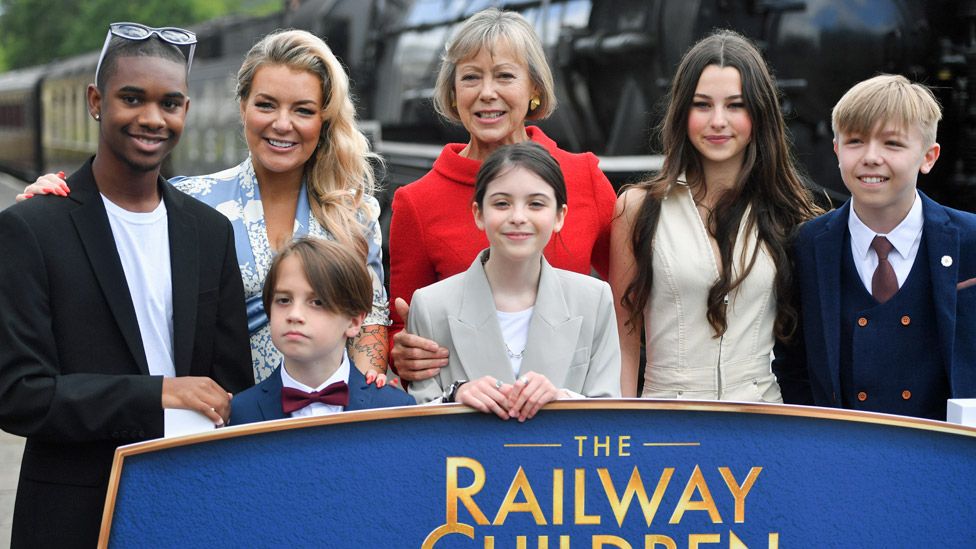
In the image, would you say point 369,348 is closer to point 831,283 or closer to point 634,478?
point 634,478

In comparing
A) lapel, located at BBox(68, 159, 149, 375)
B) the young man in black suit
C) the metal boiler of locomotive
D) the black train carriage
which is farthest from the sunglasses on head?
the black train carriage

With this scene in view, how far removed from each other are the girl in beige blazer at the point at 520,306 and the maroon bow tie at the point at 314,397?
9.3 inches

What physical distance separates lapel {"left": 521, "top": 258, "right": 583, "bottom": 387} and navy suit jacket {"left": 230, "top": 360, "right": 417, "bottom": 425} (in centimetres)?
28

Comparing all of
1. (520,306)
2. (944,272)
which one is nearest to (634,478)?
(520,306)

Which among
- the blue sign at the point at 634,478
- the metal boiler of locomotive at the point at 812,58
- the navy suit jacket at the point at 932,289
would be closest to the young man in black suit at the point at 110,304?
the blue sign at the point at 634,478

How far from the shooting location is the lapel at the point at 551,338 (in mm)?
2541

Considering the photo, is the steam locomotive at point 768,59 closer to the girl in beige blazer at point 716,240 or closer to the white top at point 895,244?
the girl in beige blazer at point 716,240

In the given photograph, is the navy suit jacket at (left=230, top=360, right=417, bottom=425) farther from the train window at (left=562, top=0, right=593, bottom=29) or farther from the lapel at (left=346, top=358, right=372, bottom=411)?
the train window at (left=562, top=0, right=593, bottom=29)

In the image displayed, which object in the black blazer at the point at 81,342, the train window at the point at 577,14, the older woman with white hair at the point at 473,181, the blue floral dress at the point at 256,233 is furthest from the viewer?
the train window at the point at 577,14

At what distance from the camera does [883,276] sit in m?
2.71

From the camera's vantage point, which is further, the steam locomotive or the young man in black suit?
the steam locomotive

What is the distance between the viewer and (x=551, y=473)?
210 centimetres

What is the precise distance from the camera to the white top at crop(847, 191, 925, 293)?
2.71 m

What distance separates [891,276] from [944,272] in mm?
118
